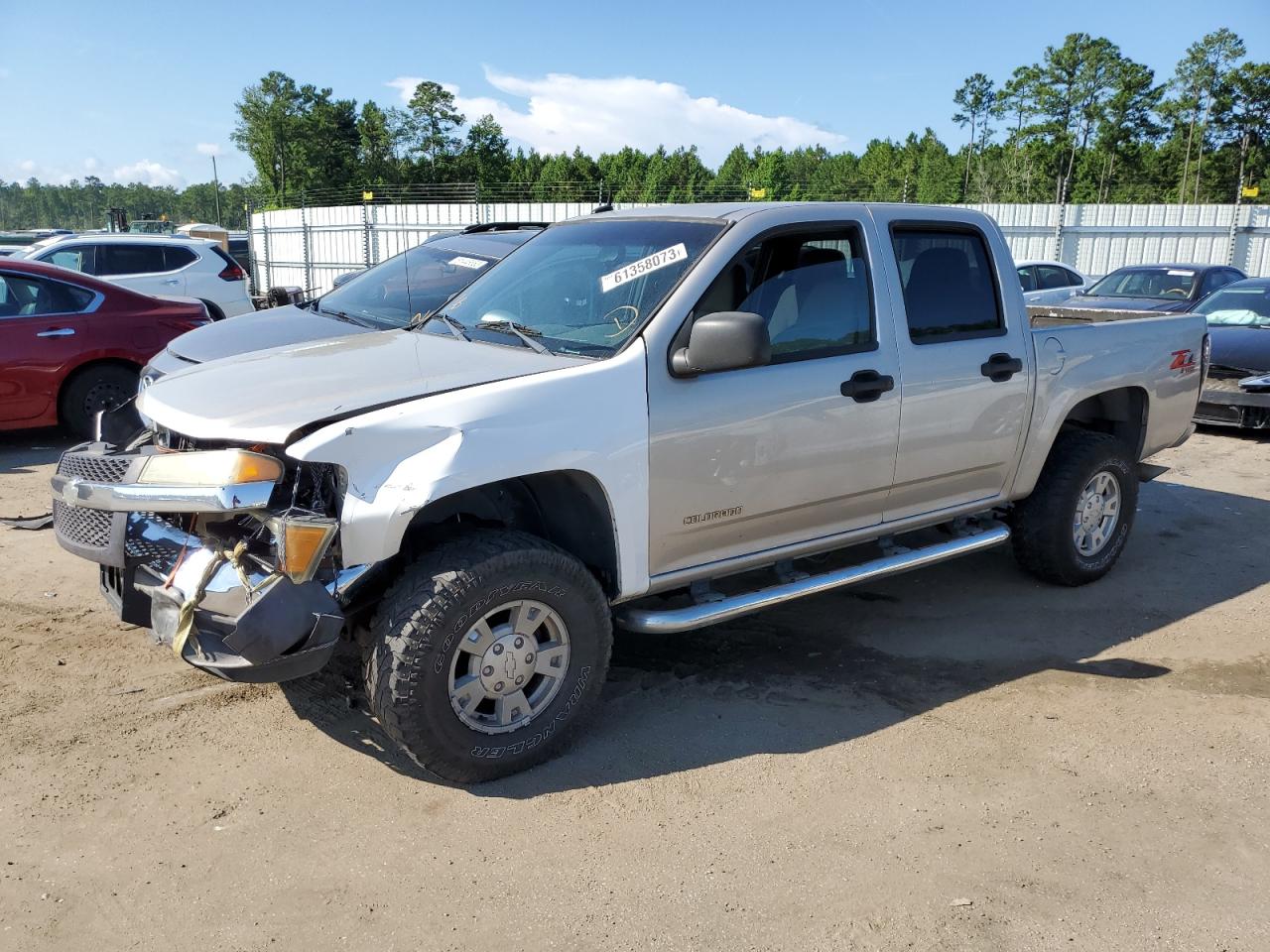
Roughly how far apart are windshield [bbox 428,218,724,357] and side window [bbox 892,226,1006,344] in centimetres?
104

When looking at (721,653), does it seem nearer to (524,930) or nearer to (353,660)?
(353,660)

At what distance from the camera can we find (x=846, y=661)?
4.61 meters

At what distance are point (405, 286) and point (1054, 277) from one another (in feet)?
46.5

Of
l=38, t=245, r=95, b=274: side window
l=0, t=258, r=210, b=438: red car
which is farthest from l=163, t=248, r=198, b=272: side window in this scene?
l=0, t=258, r=210, b=438: red car

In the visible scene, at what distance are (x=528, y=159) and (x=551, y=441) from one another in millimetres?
75901

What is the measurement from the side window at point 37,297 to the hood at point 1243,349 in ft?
34.4

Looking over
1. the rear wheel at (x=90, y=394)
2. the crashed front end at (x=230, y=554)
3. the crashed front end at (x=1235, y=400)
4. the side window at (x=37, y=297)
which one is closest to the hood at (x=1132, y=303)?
the crashed front end at (x=1235, y=400)

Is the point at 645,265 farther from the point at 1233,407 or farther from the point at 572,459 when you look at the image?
the point at 1233,407

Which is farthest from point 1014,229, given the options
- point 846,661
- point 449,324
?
point 449,324

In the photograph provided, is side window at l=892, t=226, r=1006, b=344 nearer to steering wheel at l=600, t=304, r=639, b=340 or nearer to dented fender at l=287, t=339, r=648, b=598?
steering wheel at l=600, t=304, r=639, b=340

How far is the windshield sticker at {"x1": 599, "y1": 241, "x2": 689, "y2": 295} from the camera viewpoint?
13.1 feet

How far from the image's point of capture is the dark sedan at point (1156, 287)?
13242 mm

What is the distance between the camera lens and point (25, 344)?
7.99m

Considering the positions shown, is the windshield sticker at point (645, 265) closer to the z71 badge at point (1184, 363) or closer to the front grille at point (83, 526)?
the front grille at point (83, 526)
